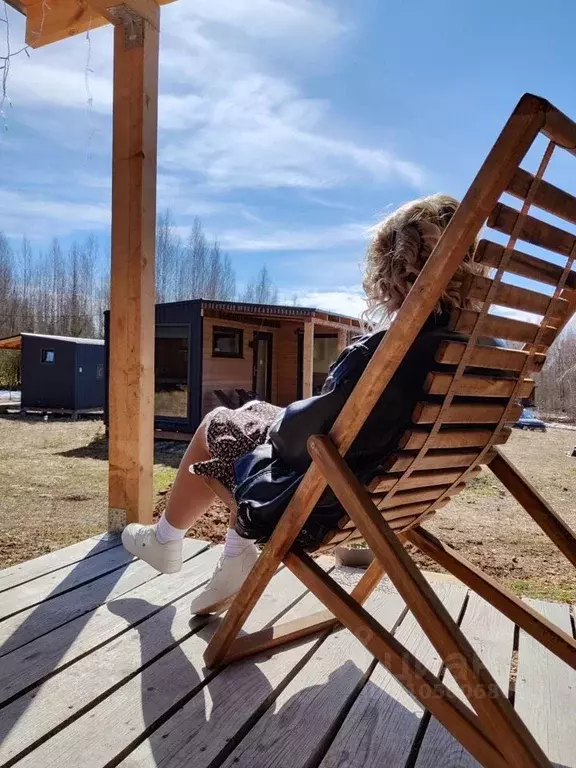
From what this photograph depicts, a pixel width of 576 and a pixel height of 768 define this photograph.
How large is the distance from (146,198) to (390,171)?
4.55 metres

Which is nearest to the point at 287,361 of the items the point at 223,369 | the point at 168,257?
the point at 223,369

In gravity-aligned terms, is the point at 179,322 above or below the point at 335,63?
below

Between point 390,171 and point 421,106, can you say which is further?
point 390,171

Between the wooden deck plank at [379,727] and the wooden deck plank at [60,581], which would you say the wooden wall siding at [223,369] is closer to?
the wooden deck plank at [60,581]

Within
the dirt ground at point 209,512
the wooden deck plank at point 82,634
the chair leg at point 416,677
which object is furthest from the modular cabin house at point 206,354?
the chair leg at point 416,677

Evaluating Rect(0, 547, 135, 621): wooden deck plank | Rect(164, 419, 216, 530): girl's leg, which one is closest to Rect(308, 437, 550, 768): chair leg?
Rect(164, 419, 216, 530): girl's leg

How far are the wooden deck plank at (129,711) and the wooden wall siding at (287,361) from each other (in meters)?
12.3

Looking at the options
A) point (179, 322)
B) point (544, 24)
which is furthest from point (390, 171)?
point (179, 322)

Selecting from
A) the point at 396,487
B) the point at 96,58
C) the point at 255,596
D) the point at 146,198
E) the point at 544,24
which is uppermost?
the point at 544,24

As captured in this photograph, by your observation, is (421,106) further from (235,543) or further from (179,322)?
(179,322)

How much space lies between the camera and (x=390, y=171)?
653cm

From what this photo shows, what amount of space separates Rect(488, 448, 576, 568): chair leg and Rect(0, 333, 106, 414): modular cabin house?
1369 centimetres

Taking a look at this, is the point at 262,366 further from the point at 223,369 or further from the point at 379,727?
the point at 379,727

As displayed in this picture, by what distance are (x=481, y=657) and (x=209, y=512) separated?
10.5 feet
